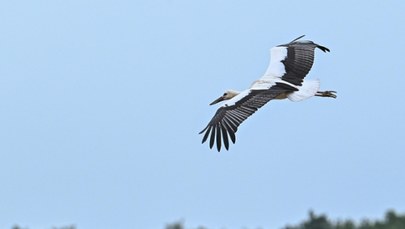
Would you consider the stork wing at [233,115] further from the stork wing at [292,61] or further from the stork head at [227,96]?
the stork head at [227,96]

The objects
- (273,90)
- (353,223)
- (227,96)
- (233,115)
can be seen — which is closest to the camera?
(233,115)

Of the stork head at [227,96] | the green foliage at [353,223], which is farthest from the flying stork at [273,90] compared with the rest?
the green foliage at [353,223]

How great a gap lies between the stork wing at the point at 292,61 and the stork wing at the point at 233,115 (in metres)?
0.72

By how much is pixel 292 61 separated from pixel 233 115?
1.88m

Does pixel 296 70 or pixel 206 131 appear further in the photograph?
pixel 296 70

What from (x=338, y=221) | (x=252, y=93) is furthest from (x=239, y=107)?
(x=338, y=221)

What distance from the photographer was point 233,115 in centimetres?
1677

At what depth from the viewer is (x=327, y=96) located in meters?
18.5

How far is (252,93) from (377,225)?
86.9ft

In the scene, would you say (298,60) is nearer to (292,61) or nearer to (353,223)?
(292,61)

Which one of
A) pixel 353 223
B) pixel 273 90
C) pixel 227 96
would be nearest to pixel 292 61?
pixel 227 96

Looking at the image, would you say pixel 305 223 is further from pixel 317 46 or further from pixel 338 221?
pixel 317 46

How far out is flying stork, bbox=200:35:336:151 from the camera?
54.3 ft

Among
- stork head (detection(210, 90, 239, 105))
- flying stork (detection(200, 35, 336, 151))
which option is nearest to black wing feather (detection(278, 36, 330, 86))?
flying stork (detection(200, 35, 336, 151))
